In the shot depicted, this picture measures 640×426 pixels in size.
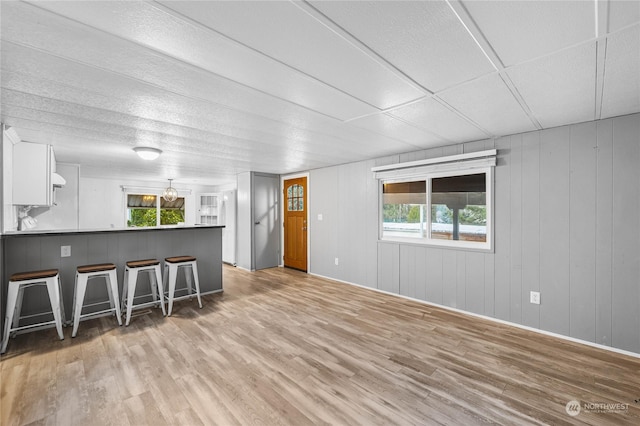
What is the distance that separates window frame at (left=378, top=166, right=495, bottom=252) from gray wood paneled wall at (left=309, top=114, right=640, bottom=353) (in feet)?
0.24

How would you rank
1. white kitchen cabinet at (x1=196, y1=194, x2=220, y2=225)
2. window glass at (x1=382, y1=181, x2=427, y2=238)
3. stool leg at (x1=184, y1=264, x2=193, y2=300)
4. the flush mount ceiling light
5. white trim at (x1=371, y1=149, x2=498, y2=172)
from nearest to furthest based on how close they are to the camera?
white trim at (x1=371, y1=149, x2=498, y2=172), the flush mount ceiling light, stool leg at (x1=184, y1=264, x2=193, y2=300), window glass at (x1=382, y1=181, x2=427, y2=238), white kitchen cabinet at (x1=196, y1=194, x2=220, y2=225)

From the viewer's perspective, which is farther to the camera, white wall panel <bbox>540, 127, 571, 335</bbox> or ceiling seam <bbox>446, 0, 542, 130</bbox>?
white wall panel <bbox>540, 127, 571, 335</bbox>

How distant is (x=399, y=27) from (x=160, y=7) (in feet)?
3.61

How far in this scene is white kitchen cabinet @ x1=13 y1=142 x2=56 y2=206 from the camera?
3188 mm

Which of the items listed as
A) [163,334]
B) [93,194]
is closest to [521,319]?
[163,334]

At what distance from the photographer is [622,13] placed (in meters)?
1.23

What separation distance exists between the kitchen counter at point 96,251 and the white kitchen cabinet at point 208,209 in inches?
143

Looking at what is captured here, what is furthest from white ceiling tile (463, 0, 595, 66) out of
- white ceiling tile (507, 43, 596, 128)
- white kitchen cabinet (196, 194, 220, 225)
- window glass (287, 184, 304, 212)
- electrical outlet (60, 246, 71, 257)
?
white kitchen cabinet (196, 194, 220, 225)

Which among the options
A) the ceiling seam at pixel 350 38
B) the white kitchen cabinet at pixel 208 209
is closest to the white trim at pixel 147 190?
the white kitchen cabinet at pixel 208 209

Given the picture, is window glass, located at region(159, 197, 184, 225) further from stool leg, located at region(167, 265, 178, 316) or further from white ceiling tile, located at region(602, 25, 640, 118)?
white ceiling tile, located at region(602, 25, 640, 118)

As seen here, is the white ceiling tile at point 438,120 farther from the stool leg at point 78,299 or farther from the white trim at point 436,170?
the stool leg at point 78,299

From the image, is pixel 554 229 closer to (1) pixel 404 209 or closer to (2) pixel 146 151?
(1) pixel 404 209

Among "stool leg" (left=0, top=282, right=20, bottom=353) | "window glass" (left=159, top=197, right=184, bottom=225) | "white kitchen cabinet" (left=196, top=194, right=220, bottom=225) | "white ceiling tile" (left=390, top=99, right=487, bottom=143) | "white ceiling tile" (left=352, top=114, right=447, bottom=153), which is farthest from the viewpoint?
"window glass" (left=159, top=197, right=184, bottom=225)

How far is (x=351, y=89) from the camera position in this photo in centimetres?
200
